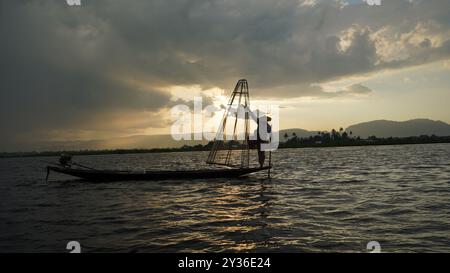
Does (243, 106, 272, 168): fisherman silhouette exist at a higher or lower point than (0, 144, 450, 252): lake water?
higher

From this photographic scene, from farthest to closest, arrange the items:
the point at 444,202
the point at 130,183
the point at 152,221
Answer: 1. the point at 130,183
2. the point at 444,202
3. the point at 152,221

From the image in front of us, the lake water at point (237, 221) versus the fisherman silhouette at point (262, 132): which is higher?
the fisherman silhouette at point (262, 132)

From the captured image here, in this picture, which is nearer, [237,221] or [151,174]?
[237,221]

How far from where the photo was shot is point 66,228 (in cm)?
1939

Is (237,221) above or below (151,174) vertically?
below

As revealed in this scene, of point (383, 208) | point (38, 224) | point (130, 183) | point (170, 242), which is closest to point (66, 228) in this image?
point (38, 224)

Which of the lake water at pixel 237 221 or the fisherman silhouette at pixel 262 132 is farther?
the fisherman silhouette at pixel 262 132

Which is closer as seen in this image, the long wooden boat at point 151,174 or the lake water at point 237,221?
the lake water at point 237,221

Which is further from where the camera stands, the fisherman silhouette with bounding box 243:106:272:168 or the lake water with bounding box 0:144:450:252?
the fisherman silhouette with bounding box 243:106:272:168

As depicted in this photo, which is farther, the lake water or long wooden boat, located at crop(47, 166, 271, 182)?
long wooden boat, located at crop(47, 166, 271, 182)

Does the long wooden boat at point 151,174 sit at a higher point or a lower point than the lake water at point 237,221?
higher

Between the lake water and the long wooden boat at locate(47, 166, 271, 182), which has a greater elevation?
the long wooden boat at locate(47, 166, 271, 182)
